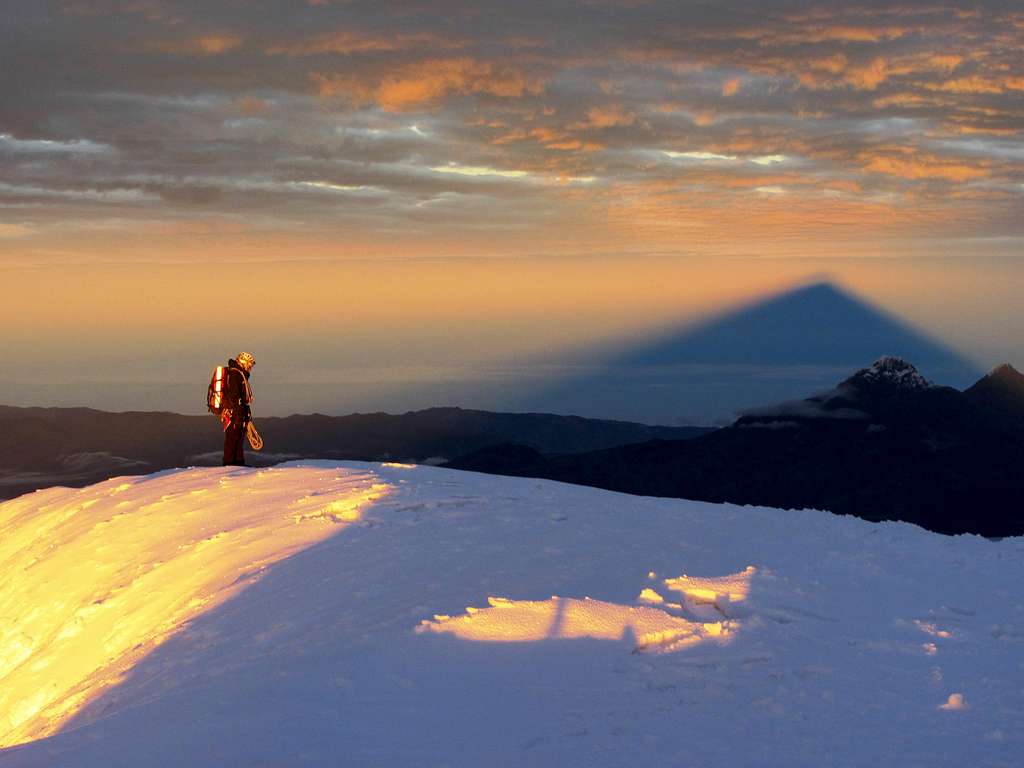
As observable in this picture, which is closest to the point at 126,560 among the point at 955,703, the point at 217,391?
the point at 217,391

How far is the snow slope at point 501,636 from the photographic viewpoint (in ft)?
30.4

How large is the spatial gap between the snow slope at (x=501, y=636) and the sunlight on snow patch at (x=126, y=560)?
0.21ft

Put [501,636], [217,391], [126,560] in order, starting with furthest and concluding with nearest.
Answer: [217,391], [126,560], [501,636]

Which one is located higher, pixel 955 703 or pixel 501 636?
pixel 501 636

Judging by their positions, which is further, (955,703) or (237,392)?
(237,392)

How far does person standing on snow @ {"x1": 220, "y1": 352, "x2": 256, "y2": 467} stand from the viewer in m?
23.4

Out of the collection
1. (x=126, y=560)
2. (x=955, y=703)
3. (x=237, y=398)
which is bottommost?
(x=955, y=703)

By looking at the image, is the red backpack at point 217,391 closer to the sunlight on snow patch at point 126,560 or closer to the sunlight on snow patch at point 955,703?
the sunlight on snow patch at point 126,560

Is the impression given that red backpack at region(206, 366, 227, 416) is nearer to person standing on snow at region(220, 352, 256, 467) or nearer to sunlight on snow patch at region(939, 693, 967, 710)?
person standing on snow at region(220, 352, 256, 467)

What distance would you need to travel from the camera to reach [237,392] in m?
23.4

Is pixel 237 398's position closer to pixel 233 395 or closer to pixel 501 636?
pixel 233 395

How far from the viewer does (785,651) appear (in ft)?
37.3

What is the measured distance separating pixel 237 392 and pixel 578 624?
44.3 feet

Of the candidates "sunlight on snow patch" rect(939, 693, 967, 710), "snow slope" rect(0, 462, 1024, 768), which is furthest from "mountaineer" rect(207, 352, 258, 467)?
"sunlight on snow patch" rect(939, 693, 967, 710)
